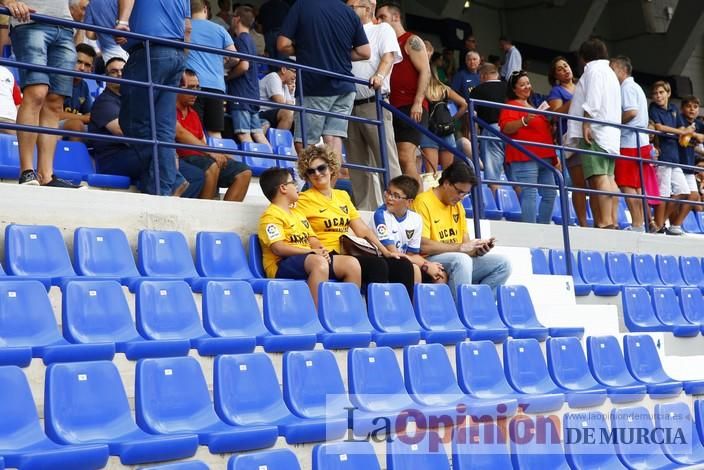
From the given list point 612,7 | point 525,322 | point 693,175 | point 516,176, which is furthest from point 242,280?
point 612,7

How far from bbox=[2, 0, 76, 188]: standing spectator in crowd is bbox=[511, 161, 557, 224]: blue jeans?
3.74 m

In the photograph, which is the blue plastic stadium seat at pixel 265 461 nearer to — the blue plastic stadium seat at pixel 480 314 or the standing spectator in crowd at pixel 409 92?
the blue plastic stadium seat at pixel 480 314

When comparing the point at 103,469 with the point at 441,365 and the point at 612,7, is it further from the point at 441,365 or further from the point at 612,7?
the point at 612,7

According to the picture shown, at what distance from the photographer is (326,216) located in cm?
581

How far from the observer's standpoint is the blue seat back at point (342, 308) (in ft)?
16.7

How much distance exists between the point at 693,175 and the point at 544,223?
8.08 ft

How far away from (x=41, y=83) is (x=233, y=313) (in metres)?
1.68

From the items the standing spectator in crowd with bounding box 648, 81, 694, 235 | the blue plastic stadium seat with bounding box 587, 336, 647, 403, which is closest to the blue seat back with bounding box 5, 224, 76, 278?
the blue plastic stadium seat with bounding box 587, 336, 647, 403

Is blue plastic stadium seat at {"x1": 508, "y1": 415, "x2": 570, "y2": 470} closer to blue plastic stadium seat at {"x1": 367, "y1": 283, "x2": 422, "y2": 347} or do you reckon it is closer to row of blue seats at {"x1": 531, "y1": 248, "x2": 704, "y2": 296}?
blue plastic stadium seat at {"x1": 367, "y1": 283, "x2": 422, "y2": 347}

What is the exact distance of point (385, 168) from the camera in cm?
677

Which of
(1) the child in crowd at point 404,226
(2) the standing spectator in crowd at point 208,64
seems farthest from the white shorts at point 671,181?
(1) the child in crowd at point 404,226

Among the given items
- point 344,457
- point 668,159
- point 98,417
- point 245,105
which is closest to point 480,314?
point 344,457

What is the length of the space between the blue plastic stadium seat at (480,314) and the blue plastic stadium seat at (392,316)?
0.41 meters

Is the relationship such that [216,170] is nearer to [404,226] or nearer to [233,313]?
[404,226]
